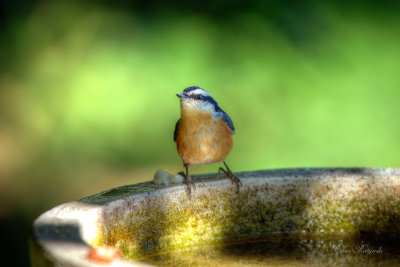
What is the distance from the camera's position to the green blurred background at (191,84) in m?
6.02

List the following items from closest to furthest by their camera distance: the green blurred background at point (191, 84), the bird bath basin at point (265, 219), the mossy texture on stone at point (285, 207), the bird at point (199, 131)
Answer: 1. the bird bath basin at point (265, 219)
2. the mossy texture on stone at point (285, 207)
3. the bird at point (199, 131)
4. the green blurred background at point (191, 84)

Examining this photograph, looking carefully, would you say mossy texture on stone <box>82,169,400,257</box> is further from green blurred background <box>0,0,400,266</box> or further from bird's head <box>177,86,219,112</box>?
green blurred background <box>0,0,400,266</box>

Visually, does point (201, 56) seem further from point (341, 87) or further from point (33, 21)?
point (33, 21)

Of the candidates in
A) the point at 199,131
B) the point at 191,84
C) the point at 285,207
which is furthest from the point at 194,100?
the point at 191,84

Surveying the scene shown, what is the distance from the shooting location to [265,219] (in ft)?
9.02

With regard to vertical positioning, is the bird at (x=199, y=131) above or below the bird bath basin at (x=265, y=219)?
above

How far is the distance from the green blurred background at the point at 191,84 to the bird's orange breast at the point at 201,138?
8.93 ft

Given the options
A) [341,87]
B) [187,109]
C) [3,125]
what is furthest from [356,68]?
[3,125]

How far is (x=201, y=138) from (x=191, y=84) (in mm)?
3170

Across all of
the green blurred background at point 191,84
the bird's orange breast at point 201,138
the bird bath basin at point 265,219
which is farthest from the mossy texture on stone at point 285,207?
the green blurred background at point 191,84

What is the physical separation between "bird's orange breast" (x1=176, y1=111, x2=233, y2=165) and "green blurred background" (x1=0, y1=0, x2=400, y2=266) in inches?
107

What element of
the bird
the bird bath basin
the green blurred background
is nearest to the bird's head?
the bird

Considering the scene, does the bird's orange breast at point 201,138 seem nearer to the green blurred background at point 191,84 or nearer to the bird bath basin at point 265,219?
the bird bath basin at point 265,219

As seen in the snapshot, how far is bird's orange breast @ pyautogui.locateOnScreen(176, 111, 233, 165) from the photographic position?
125 inches
